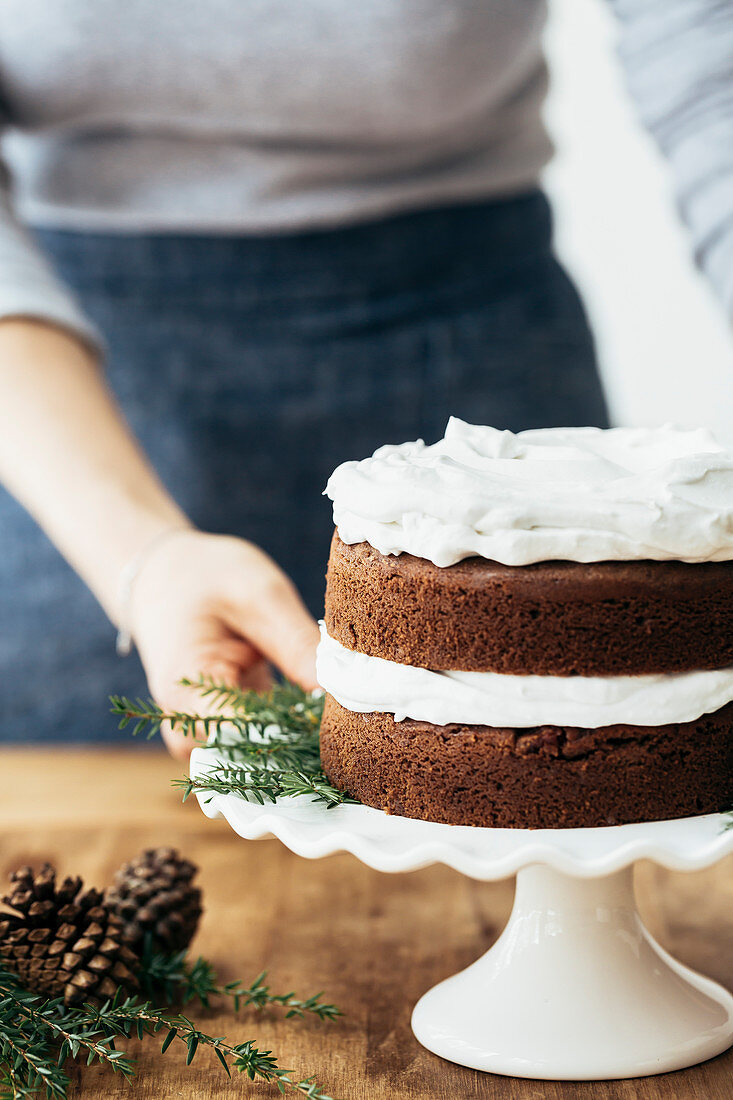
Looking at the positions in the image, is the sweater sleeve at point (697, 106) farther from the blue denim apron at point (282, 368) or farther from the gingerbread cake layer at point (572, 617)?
the gingerbread cake layer at point (572, 617)

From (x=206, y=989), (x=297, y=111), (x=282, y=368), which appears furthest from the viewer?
(x=282, y=368)

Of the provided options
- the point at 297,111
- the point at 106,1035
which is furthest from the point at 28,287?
the point at 106,1035

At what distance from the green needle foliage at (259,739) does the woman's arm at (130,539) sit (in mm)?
47

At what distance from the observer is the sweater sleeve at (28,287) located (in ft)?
5.23

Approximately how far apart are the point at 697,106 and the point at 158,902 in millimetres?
1304

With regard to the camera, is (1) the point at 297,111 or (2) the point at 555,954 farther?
(1) the point at 297,111

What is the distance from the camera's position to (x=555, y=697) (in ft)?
3.11

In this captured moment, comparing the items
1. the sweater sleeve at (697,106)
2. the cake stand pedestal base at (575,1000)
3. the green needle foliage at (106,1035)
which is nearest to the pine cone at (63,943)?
the green needle foliage at (106,1035)

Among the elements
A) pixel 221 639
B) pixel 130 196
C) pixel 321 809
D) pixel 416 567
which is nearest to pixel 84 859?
pixel 221 639

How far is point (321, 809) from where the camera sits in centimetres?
104

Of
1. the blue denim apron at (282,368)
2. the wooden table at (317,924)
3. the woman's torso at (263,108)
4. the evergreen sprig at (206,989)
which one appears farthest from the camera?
the blue denim apron at (282,368)

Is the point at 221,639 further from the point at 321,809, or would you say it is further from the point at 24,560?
the point at 24,560

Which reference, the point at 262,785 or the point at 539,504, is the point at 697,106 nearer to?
the point at 539,504

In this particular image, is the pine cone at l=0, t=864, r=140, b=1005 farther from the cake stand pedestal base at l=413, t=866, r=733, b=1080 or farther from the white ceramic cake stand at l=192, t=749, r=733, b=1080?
the cake stand pedestal base at l=413, t=866, r=733, b=1080
